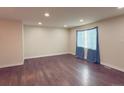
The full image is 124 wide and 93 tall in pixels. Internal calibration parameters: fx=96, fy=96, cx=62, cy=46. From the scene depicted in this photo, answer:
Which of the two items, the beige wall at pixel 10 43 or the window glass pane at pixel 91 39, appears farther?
the window glass pane at pixel 91 39

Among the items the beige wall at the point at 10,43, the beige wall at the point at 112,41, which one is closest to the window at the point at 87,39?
the beige wall at the point at 112,41

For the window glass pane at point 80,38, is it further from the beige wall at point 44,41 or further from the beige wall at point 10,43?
the beige wall at point 10,43

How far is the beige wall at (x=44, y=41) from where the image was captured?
6.27 m

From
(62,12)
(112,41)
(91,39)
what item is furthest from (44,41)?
(112,41)

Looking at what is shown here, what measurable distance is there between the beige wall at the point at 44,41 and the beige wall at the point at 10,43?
1.41 m

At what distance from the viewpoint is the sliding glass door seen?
5031mm

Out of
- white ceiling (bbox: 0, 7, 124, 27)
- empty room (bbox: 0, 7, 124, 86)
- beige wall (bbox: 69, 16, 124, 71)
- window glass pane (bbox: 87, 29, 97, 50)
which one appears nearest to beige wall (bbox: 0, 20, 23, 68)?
empty room (bbox: 0, 7, 124, 86)

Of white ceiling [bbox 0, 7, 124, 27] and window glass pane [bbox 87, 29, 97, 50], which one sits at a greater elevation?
A: white ceiling [bbox 0, 7, 124, 27]

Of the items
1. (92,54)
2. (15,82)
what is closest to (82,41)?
(92,54)

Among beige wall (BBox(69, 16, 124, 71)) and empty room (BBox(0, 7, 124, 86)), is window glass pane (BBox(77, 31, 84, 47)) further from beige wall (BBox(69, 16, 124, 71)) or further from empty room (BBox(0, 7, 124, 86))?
beige wall (BBox(69, 16, 124, 71))

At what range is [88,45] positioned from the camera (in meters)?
5.70

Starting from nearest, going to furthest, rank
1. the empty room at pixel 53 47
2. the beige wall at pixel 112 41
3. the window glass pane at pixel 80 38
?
the empty room at pixel 53 47
the beige wall at pixel 112 41
the window glass pane at pixel 80 38

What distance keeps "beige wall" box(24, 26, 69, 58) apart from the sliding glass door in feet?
5.21
